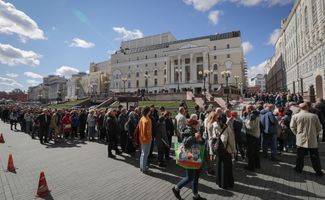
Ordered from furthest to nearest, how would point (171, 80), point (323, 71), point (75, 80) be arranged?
1. point (75, 80)
2. point (171, 80)
3. point (323, 71)

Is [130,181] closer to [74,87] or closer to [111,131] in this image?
[111,131]

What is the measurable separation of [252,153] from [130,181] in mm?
4144

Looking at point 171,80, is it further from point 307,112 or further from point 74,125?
point 307,112

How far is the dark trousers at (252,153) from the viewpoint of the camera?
7625mm

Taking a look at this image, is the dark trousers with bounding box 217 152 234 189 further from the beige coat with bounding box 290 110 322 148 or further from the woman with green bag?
the beige coat with bounding box 290 110 322 148

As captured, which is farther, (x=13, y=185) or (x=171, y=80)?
(x=171, y=80)

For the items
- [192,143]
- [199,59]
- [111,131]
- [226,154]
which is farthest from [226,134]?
[199,59]

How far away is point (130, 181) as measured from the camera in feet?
22.6

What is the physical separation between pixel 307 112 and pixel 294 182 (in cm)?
217

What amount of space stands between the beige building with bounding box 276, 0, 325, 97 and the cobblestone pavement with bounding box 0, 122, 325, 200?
25.3 metres

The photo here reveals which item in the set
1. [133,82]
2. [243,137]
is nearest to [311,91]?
[243,137]

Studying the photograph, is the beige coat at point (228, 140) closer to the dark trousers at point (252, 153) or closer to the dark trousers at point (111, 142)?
the dark trousers at point (252, 153)

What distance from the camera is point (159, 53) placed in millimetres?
88500

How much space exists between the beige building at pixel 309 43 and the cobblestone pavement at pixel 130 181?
82.9ft
